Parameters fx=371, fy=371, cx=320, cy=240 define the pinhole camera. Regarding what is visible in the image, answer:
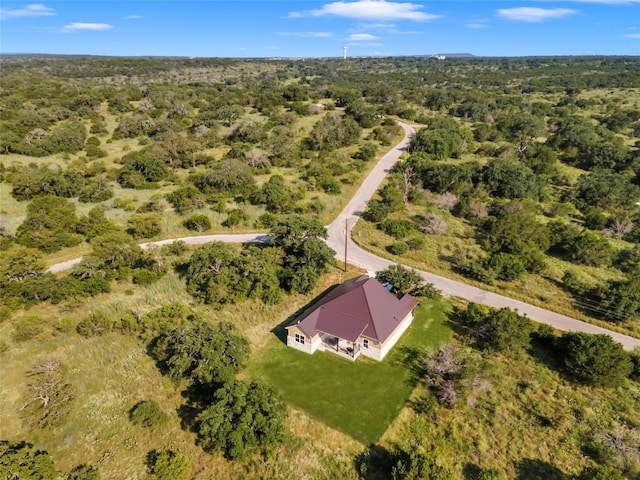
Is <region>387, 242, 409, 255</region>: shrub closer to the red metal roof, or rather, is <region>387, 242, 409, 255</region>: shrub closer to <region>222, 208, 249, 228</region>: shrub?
the red metal roof

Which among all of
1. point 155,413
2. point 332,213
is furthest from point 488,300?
point 155,413

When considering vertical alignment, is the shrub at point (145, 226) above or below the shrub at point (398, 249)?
above

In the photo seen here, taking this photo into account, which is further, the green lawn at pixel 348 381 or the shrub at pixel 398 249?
the shrub at pixel 398 249

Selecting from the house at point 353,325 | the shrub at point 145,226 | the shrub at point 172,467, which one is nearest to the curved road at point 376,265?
the shrub at point 145,226

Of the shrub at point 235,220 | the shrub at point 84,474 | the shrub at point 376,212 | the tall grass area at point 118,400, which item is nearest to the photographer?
the shrub at point 84,474

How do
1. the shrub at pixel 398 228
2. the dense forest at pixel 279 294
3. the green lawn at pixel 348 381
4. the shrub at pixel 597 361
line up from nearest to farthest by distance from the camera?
the dense forest at pixel 279 294
the green lawn at pixel 348 381
the shrub at pixel 597 361
the shrub at pixel 398 228

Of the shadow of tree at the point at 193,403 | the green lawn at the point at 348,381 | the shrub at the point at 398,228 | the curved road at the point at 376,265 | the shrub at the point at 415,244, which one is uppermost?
the shrub at the point at 398,228

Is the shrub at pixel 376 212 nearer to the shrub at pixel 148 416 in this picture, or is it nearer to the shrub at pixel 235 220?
the shrub at pixel 235 220
